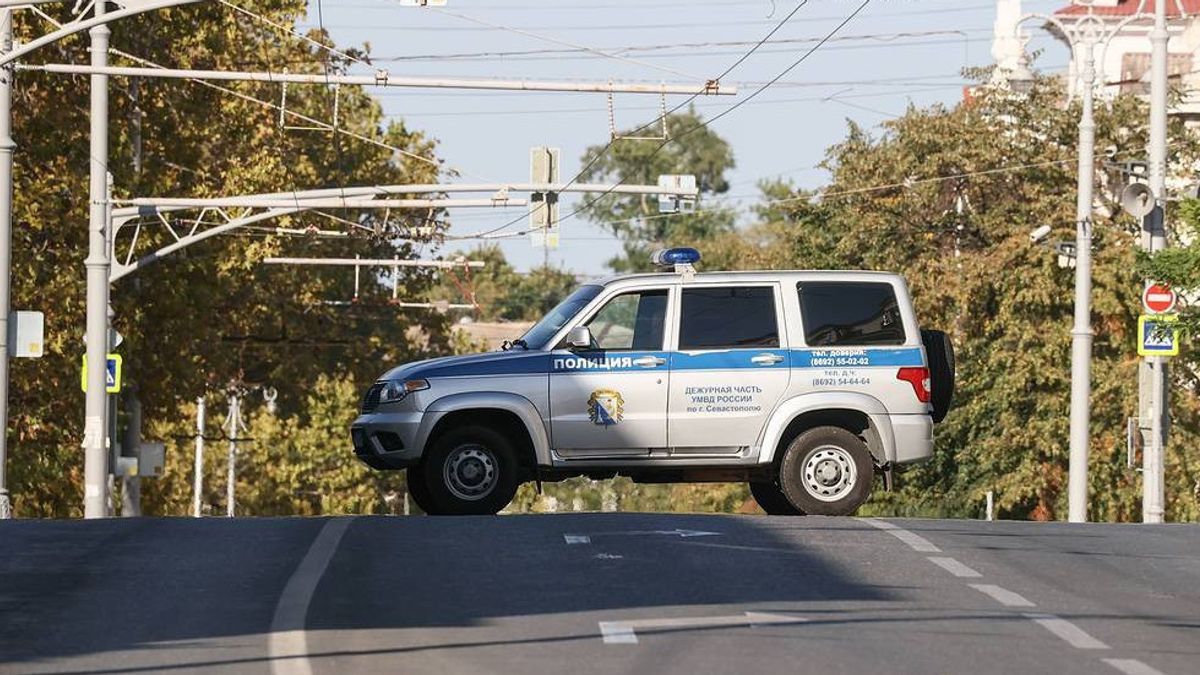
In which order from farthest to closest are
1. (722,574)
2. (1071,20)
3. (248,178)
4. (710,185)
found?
1. (710,185)
2. (1071,20)
3. (248,178)
4. (722,574)

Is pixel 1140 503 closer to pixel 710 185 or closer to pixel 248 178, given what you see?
pixel 248 178

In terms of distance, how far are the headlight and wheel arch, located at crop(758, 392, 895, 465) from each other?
9.18ft

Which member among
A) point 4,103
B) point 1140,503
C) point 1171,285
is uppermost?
point 4,103

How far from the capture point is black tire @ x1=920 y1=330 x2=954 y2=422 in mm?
20906

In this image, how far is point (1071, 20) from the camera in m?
85.3

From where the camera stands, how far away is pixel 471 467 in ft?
66.2

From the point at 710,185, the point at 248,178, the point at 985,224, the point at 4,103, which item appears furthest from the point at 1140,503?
the point at 710,185

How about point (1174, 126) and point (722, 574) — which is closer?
point (722, 574)

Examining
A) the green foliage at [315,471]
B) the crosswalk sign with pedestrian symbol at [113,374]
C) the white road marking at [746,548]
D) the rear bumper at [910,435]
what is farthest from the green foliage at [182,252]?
the white road marking at [746,548]

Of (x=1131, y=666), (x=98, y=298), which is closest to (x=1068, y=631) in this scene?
(x=1131, y=666)

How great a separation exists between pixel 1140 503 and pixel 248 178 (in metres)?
18.9

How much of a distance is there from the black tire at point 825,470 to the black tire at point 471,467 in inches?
88.2

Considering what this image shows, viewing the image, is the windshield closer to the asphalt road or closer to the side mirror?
the side mirror

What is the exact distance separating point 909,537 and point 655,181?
137950mm
